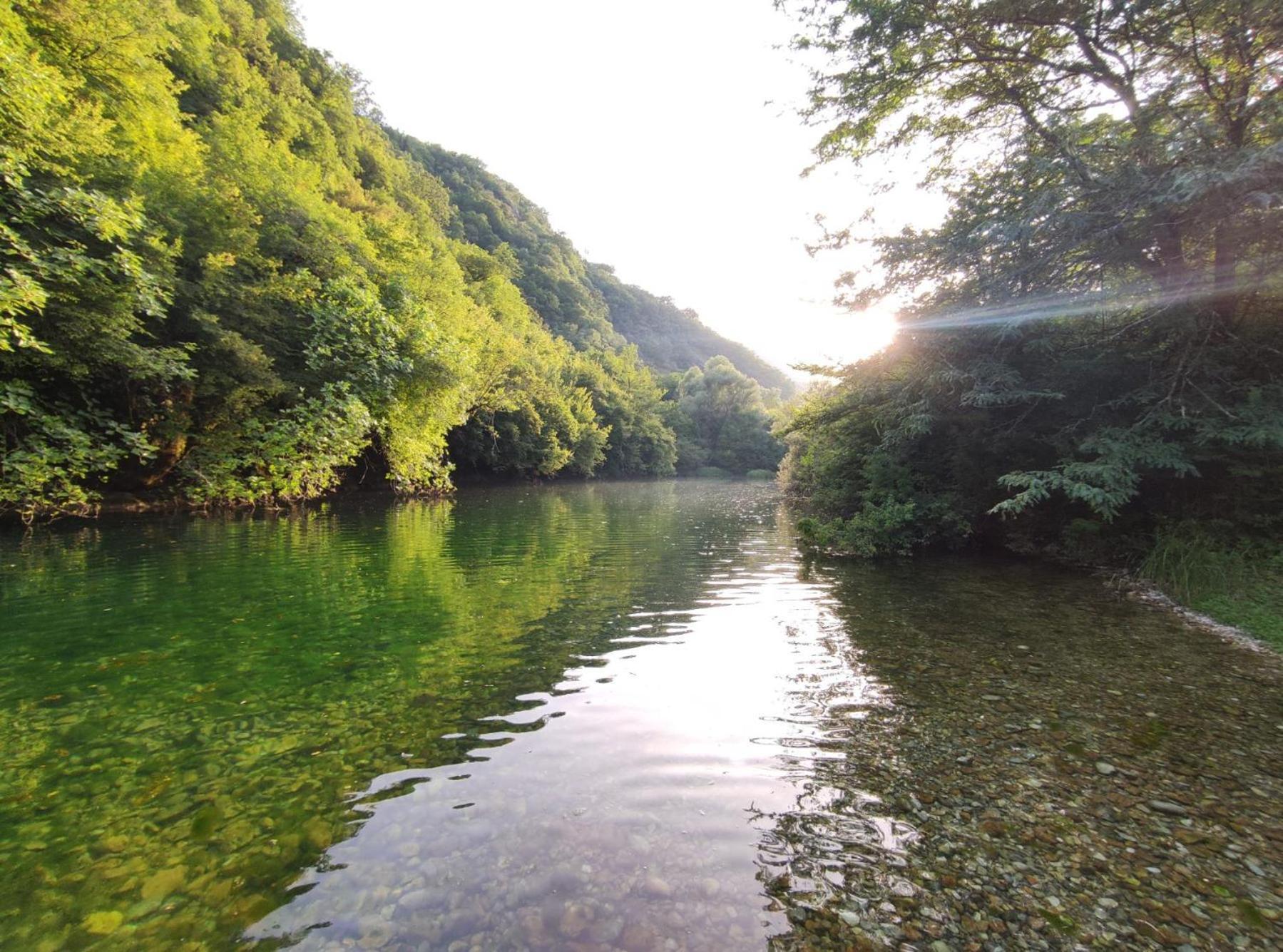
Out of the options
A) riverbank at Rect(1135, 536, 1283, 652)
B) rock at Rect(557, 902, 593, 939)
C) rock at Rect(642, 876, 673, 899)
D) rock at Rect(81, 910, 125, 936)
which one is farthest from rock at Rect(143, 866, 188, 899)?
riverbank at Rect(1135, 536, 1283, 652)

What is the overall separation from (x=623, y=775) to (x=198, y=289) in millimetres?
21921

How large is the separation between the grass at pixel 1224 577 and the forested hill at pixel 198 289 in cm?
2188

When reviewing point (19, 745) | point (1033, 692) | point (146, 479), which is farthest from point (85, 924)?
point (146, 479)

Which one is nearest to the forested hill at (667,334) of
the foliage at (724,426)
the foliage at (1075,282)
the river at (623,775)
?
the foliage at (724,426)

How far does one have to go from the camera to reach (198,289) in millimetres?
18516

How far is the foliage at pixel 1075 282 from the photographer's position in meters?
10.0

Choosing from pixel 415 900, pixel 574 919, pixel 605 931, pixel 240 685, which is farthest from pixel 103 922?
pixel 240 685

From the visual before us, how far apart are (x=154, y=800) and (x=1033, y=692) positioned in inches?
312

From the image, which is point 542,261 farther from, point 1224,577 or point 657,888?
point 657,888

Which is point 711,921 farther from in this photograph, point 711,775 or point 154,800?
point 154,800

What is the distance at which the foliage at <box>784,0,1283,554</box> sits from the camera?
1002 cm

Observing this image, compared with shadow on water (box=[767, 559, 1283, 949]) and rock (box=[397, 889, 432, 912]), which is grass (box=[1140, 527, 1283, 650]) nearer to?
shadow on water (box=[767, 559, 1283, 949])

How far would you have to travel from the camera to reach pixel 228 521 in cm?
1834

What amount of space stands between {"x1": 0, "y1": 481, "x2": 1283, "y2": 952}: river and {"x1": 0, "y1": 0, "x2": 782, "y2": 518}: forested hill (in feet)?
28.1
